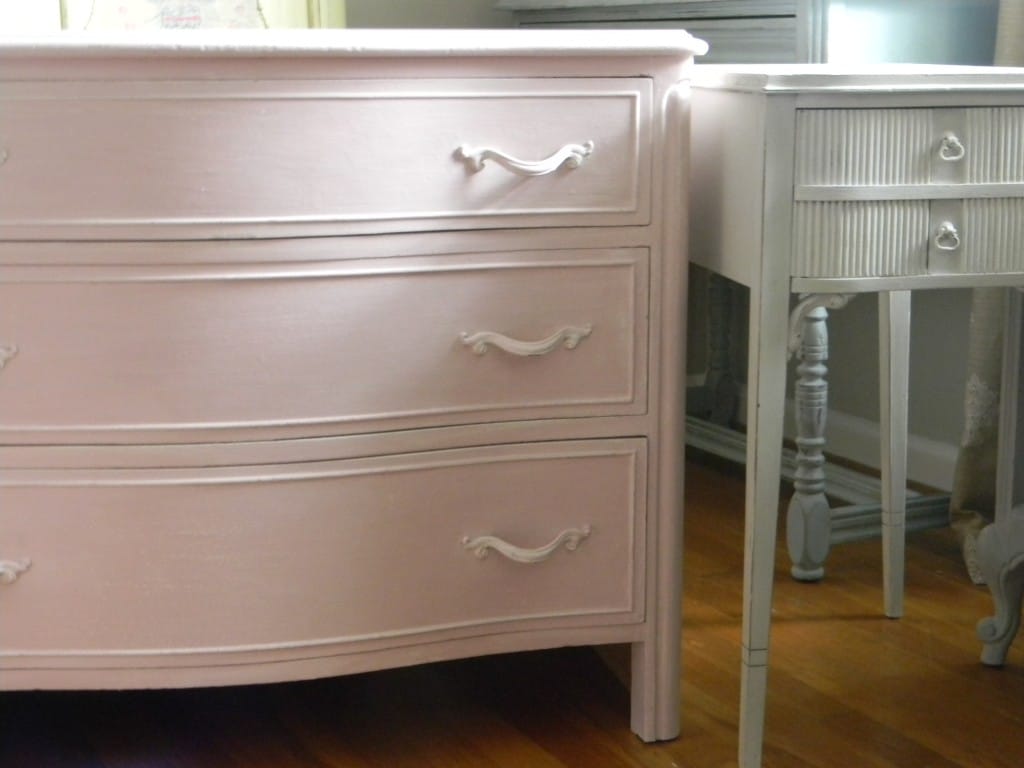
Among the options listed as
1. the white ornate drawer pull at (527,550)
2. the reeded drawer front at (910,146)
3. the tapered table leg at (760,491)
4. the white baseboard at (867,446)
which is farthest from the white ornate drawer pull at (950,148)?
the white baseboard at (867,446)

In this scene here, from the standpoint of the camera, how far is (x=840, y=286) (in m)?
1.35

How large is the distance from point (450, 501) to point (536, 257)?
0.90ft

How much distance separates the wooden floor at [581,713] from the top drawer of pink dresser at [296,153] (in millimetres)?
606

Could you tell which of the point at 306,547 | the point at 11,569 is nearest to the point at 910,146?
the point at 306,547

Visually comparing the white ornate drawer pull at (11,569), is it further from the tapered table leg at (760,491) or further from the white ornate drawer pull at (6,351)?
the tapered table leg at (760,491)

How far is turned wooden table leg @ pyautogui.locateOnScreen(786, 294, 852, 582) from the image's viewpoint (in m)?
2.01

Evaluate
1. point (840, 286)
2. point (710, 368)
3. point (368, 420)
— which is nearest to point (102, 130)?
point (368, 420)

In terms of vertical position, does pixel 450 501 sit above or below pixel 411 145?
below

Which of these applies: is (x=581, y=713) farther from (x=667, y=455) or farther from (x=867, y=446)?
(x=867, y=446)

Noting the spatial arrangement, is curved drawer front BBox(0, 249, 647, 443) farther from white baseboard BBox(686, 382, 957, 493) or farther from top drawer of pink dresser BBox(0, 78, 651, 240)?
white baseboard BBox(686, 382, 957, 493)

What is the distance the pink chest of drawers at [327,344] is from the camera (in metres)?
1.31

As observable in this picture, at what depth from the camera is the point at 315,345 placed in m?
1.37

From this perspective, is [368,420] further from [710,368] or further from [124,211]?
[710,368]

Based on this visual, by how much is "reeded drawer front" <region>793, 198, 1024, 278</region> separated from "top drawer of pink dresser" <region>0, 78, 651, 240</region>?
215mm
